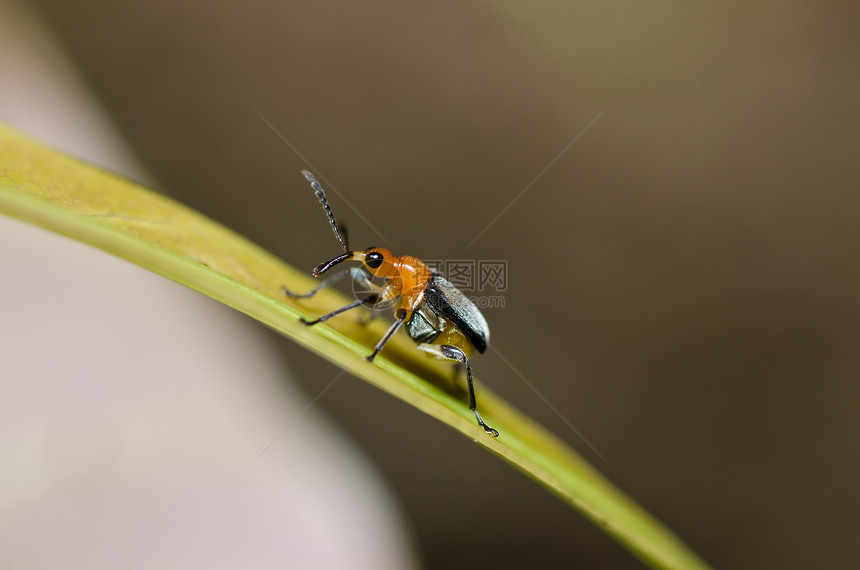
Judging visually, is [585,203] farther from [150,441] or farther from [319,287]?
[150,441]

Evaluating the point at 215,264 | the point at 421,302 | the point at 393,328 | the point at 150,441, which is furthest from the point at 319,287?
the point at 150,441

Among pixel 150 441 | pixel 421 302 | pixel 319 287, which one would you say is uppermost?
pixel 421 302

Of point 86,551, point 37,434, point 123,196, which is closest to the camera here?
point 123,196

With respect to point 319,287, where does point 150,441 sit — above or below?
below

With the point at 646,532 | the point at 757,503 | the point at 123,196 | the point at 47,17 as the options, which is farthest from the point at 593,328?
the point at 47,17

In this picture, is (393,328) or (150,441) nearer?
(393,328)

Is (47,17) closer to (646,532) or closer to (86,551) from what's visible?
(86,551)

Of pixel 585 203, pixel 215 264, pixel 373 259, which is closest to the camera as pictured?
pixel 215 264

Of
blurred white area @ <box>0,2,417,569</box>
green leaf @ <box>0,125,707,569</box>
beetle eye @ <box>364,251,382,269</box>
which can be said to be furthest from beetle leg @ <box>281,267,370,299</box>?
blurred white area @ <box>0,2,417,569</box>
